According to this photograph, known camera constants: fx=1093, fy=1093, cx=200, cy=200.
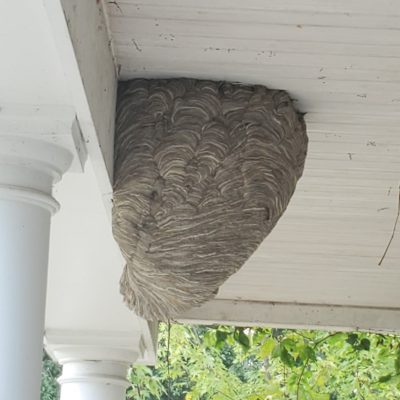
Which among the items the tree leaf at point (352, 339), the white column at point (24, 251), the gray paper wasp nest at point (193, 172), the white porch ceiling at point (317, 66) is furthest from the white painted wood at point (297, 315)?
the white column at point (24, 251)

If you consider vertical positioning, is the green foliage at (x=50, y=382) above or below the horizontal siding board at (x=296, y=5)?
above

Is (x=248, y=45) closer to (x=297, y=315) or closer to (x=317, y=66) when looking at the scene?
(x=317, y=66)

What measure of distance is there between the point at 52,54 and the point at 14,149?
0.34 metres

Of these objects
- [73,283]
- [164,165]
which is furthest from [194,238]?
[73,283]

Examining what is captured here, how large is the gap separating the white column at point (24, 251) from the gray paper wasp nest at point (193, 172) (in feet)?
1.29

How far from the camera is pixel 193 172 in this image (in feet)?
9.96

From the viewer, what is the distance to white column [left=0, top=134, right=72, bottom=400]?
8.32 ft

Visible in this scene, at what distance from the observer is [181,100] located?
3045mm

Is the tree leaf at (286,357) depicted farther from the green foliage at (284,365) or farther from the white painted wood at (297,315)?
the white painted wood at (297,315)

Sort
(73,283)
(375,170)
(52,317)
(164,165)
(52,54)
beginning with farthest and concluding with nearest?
(52,317), (73,283), (375,170), (164,165), (52,54)

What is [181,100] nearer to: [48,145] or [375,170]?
[48,145]

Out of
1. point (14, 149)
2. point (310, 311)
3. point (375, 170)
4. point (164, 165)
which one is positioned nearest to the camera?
point (14, 149)

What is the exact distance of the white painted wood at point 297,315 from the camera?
559 centimetres

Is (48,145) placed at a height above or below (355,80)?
below
